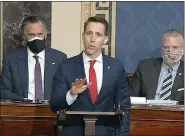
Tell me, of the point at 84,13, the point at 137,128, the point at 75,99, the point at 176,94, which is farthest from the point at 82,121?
the point at 84,13

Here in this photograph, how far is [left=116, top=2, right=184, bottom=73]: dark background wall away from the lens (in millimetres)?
6492

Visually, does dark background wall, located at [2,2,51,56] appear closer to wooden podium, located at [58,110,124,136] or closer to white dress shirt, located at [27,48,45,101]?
white dress shirt, located at [27,48,45,101]

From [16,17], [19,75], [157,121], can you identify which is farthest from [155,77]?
[16,17]

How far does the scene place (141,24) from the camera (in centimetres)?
652

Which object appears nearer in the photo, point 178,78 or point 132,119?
point 132,119

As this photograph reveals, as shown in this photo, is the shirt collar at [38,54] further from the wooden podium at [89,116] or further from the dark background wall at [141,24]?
the wooden podium at [89,116]

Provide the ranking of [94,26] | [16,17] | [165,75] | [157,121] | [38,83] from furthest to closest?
1. [16,17]
2. [165,75]
3. [38,83]
4. [157,121]
5. [94,26]

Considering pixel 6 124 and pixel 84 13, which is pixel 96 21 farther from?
pixel 84 13

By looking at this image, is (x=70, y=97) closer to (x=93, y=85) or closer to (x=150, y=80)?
(x=93, y=85)

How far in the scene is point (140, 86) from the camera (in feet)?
18.2

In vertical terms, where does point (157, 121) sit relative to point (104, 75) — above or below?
Answer: below

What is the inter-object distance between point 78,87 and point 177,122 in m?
1.48

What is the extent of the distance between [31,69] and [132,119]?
107 centimetres

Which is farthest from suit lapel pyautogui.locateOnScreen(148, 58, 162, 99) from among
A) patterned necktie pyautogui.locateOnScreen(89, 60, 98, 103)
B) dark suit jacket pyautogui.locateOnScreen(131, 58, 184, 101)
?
patterned necktie pyautogui.locateOnScreen(89, 60, 98, 103)
